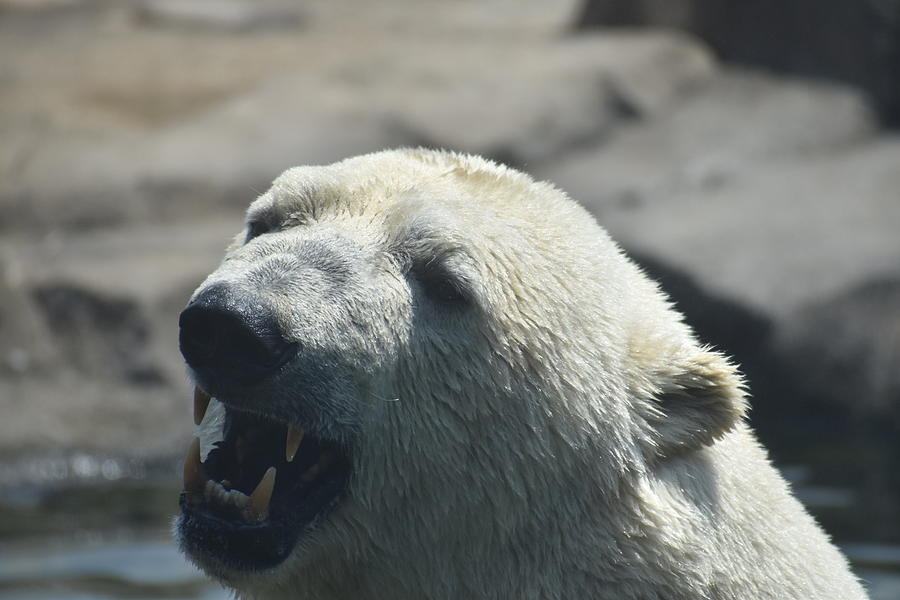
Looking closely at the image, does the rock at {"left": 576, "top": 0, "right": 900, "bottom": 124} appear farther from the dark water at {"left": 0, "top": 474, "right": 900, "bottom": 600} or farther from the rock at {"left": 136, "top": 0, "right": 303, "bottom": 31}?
the dark water at {"left": 0, "top": 474, "right": 900, "bottom": 600}

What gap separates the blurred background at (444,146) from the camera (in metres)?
7.10

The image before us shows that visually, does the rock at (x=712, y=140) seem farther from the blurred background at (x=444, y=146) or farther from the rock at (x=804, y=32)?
the rock at (x=804, y=32)

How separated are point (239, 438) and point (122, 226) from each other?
20.7 feet

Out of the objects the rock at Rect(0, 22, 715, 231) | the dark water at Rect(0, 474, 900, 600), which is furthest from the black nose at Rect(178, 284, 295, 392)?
the rock at Rect(0, 22, 715, 231)

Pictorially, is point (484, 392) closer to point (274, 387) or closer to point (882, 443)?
point (274, 387)

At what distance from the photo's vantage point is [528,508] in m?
3.03

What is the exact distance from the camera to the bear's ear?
3.14 meters

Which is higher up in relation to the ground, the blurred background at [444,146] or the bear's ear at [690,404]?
the bear's ear at [690,404]

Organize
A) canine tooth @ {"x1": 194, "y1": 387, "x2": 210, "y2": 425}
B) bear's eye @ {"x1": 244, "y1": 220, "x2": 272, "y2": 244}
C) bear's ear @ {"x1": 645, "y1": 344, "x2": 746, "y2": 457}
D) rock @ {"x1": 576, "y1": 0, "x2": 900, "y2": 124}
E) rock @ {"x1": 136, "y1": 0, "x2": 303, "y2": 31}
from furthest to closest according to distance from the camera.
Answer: rock @ {"x1": 136, "y1": 0, "x2": 303, "y2": 31}
rock @ {"x1": 576, "y1": 0, "x2": 900, "y2": 124}
bear's eye @ {"x1": 244, "y1": 220, "x2": 272, "y2": 244}
bear's ear @ {"x1": 645, "y1": 344, "x2": 746, "y2": 457}
canine tooth @ {"x1": 194, "y1": 387, "x2": 210, "y2": 425}

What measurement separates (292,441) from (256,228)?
0.61 meters

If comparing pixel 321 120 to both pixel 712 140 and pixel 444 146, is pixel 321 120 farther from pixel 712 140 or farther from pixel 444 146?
pixel 712 140

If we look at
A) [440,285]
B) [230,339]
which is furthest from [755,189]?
[230,339]

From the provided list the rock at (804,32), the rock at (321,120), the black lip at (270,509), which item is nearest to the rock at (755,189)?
the rock at (804,32)

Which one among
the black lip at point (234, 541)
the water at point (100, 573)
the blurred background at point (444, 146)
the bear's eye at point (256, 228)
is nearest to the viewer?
the black lip at point (234, 541)
